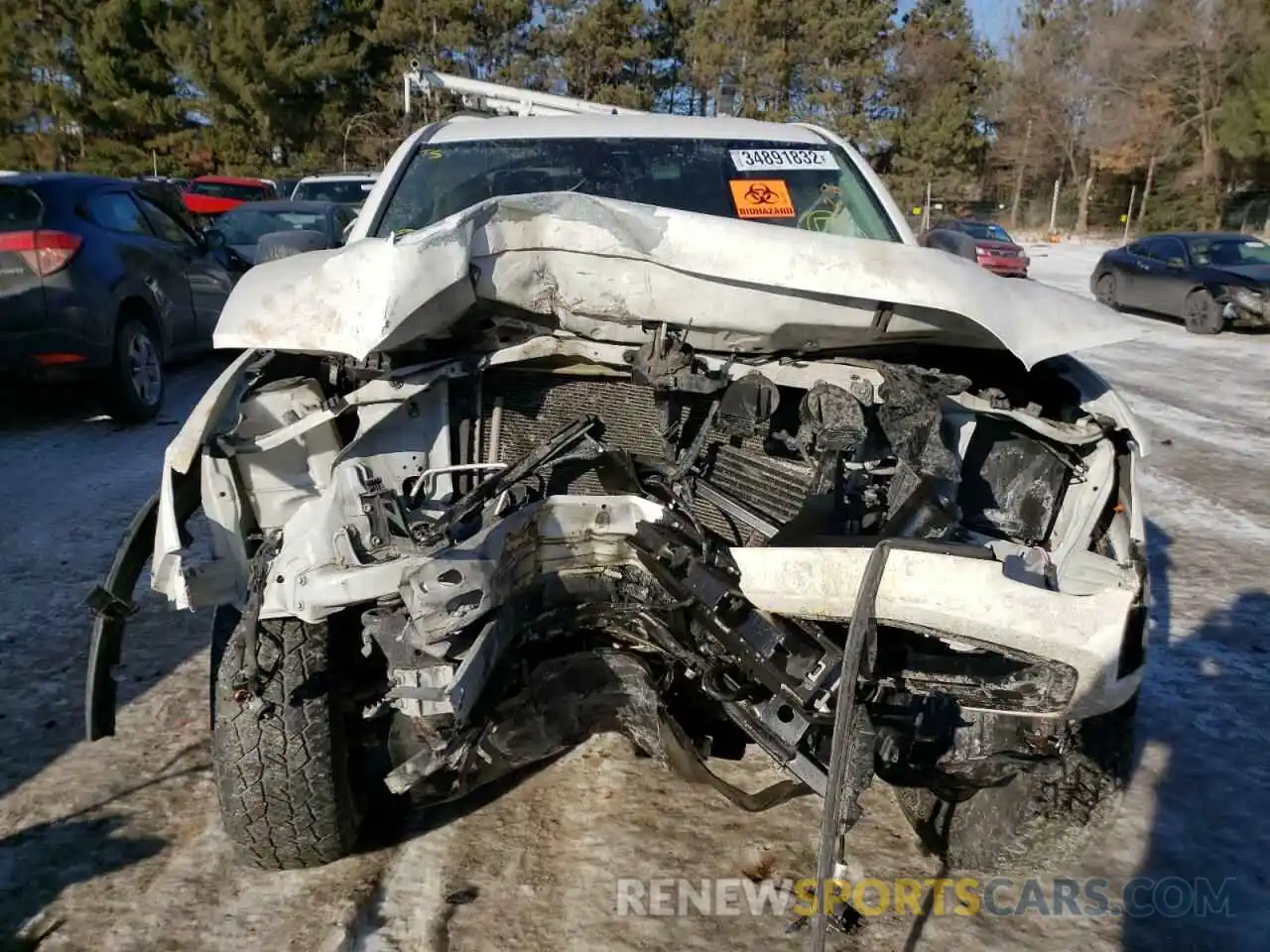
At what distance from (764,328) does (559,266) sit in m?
0.57

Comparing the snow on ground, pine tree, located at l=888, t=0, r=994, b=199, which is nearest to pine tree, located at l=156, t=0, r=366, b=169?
pine tree, located at l=888, t=0, r=994, b=199

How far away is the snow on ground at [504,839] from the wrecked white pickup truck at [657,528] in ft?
0.65

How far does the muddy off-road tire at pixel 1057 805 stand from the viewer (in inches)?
94.0

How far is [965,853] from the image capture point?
261 cm

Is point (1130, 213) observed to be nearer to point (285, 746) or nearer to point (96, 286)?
point (96, 286)

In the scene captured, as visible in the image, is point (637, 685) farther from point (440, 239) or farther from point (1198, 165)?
point (1198, 165)

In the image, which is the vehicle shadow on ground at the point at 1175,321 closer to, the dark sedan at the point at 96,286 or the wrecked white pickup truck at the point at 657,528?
the dark sedan at the point at 96,286

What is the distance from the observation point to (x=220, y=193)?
17875 mm

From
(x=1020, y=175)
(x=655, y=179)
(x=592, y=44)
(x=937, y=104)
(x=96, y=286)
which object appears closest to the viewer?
(x=655, y=179)

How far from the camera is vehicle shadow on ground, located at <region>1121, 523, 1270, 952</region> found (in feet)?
8.12

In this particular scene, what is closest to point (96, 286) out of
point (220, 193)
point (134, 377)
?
point (134, 377)

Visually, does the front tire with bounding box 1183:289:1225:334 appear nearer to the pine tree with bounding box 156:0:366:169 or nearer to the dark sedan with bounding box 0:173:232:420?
the dark sedan with bounding box 0:173:232:420

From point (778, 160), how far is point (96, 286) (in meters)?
4.96

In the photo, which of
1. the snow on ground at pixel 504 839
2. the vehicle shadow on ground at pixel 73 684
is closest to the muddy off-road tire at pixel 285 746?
the snow on ground at pixel 504 839
